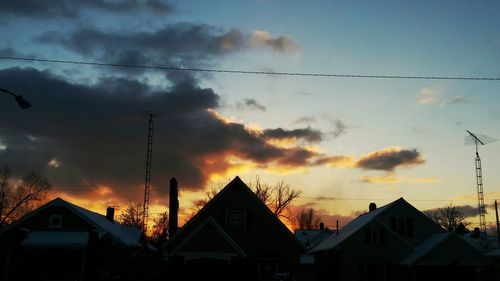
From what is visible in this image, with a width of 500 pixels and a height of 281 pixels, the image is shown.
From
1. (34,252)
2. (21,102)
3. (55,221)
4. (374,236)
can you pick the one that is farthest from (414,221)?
(21,102)

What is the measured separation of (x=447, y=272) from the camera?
42000mm

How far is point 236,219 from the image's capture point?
38500 mm

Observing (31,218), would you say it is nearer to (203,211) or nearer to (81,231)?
(81,231)

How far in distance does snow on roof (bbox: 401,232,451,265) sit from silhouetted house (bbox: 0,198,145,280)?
21784 millimetres

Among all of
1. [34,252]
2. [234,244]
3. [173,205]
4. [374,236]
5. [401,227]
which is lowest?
[34,252]

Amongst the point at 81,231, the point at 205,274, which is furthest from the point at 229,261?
the point at 81,231

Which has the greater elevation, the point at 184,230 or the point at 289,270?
the point at 184,230

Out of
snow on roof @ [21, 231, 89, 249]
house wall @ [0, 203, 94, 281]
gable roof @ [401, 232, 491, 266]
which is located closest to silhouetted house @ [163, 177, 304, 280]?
snow on roof @ [21, 231, 89, 249]

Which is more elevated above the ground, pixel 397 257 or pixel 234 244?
pixel 234 244

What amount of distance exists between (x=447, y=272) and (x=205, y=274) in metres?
20.1

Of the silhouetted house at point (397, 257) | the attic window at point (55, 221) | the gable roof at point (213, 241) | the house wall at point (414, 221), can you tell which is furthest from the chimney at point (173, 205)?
the house wall at point (414, 221)

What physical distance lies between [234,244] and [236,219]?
4.37 m

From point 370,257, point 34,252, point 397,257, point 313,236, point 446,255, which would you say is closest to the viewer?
point 34,252

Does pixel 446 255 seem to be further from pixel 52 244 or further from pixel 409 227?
pixel 52 244
